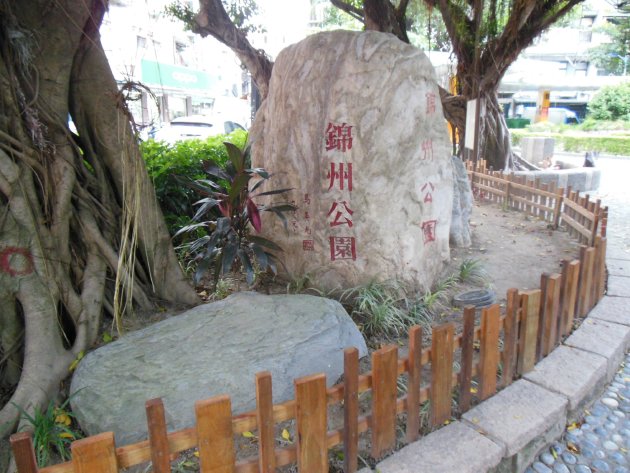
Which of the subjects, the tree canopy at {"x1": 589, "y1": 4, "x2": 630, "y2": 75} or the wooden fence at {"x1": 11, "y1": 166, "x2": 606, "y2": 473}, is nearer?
the wooden fence at {"x1": 11, "y1": 166, "x2": 606, "y2": 473}

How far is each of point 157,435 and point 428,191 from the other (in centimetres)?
290

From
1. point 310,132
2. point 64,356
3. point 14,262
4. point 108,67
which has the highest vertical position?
point 108,67

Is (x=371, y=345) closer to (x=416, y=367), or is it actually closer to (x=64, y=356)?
(x=416, y=367)

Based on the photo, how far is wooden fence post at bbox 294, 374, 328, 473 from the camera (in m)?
1.72

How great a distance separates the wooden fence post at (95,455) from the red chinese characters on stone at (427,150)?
3.02m

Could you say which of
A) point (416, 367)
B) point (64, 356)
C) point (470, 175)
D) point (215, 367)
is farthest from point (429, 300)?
point (470, 175)

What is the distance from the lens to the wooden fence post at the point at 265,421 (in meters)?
1.59

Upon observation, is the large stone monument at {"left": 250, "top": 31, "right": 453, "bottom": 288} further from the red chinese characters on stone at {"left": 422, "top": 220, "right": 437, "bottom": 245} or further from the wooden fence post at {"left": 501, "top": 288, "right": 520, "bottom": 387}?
the wooden fence post at {"left": 501, "top": 288, "right": 520, "bottom": 387}

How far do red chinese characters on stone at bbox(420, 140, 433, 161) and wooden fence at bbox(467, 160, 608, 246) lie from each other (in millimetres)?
1824

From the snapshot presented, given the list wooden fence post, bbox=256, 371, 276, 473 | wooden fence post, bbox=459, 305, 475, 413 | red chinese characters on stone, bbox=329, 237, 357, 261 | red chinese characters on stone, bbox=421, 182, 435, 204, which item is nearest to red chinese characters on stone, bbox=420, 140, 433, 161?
red chinese characters on stone, bbox=421, 182, 435, 204

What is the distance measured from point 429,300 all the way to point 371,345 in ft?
2.44

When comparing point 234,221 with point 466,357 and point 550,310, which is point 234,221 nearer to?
point 466,357

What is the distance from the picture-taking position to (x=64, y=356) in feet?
8.50

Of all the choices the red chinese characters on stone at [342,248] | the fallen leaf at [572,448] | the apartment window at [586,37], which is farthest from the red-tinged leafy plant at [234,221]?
the apartment window at [586,37]
